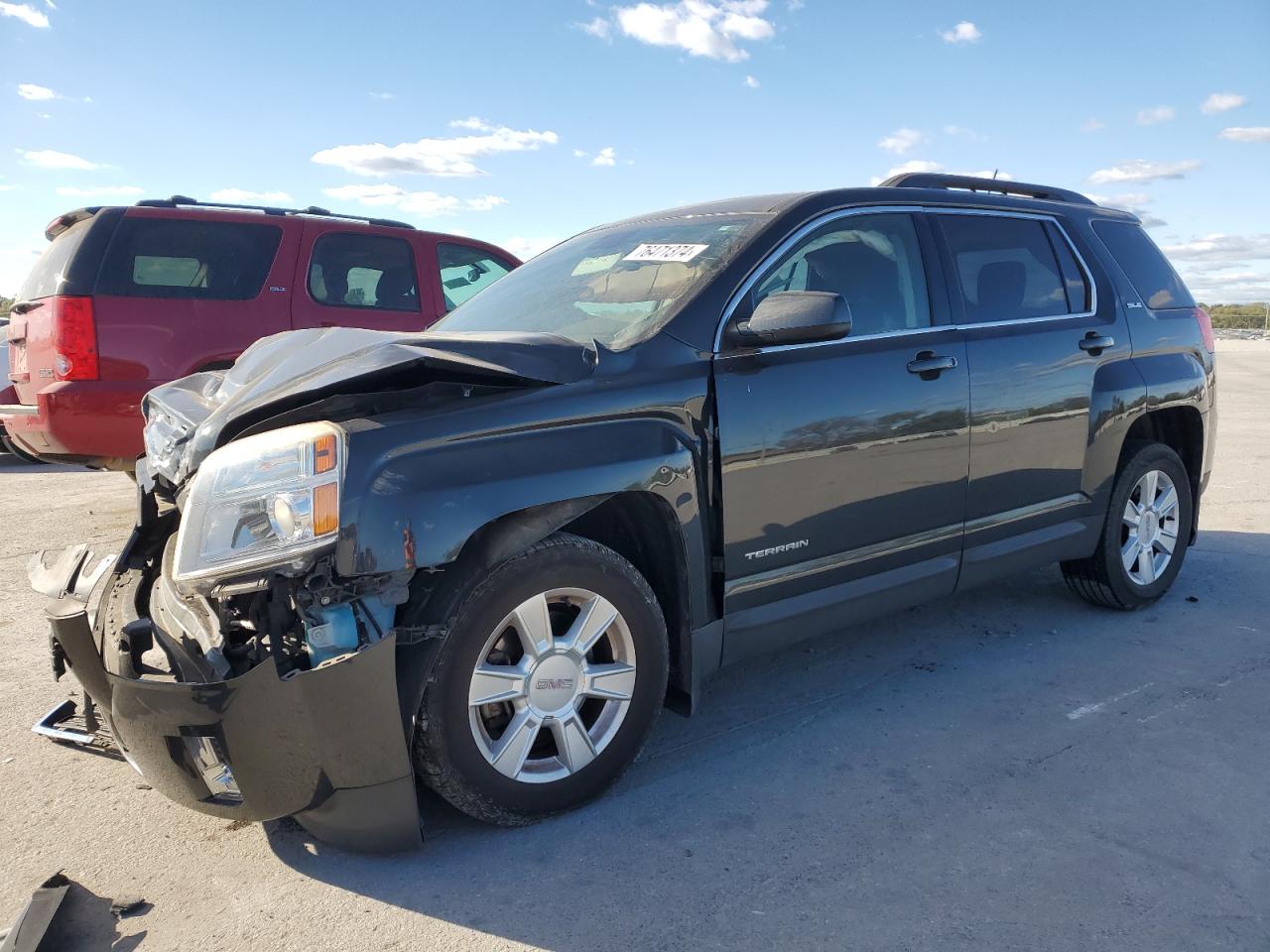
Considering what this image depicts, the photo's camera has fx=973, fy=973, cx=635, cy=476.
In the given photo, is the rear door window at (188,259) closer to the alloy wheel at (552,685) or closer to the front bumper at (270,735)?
the front bumper at (270,735)

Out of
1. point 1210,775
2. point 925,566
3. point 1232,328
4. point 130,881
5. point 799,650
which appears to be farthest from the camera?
point 1232,328

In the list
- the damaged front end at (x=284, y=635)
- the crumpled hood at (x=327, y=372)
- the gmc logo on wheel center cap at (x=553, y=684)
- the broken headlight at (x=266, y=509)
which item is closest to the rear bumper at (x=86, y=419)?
the crumpled hood at (x=327, y=372)

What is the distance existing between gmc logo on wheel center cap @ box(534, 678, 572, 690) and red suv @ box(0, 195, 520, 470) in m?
4.31

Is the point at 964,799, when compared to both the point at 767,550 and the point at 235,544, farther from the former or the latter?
the point at 235,544

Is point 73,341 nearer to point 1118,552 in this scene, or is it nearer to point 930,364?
point 930,364

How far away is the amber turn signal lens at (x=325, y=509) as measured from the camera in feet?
7.75

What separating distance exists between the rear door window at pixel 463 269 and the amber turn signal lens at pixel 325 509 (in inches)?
213

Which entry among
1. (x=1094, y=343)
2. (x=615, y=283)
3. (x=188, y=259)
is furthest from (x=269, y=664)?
(x=188, y=259)

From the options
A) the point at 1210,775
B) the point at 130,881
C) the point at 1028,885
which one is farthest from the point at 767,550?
the point at 130,881

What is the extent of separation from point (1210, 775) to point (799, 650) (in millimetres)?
1641

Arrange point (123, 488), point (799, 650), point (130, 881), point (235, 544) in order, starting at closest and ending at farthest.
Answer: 1. point (235, 544)
2. point (130, 881)
3. point (799, 650)
4. point (123, 488)

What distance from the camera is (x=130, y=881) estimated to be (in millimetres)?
2582

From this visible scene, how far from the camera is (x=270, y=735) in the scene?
7.81ft

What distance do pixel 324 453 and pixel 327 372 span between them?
1.04 ft
